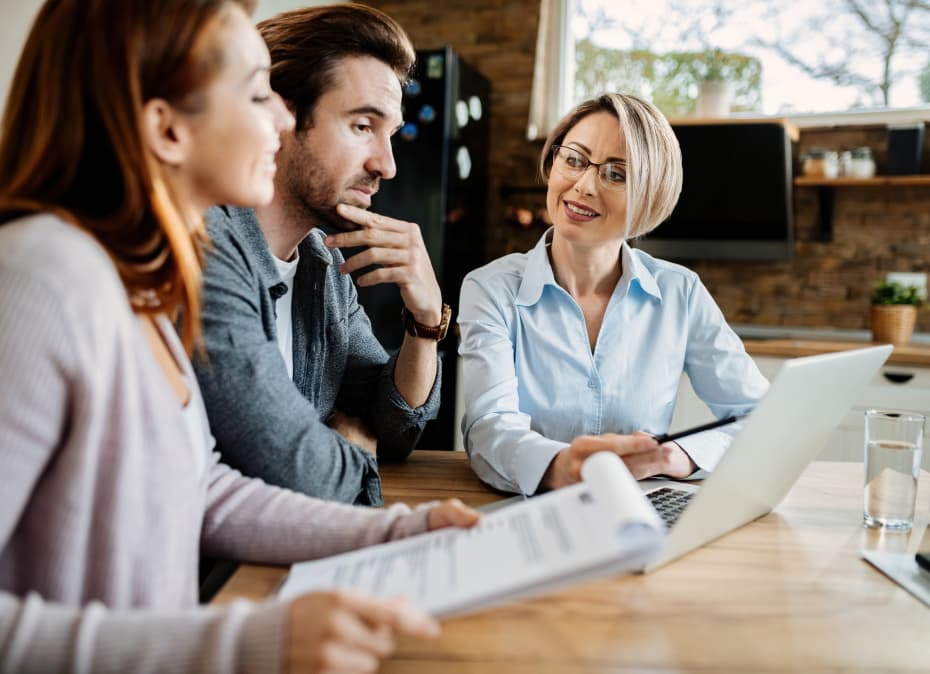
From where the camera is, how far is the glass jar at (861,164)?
11.0 feet

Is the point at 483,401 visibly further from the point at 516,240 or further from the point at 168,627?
the point at 516,240

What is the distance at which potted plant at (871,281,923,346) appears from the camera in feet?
10.4

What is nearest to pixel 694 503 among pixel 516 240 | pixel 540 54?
pixel 516 240

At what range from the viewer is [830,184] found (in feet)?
11.1

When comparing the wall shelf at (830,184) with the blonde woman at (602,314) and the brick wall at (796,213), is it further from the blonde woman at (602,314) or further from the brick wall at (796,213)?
the blonde woman at (602,314)

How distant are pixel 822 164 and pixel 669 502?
8.73 feet

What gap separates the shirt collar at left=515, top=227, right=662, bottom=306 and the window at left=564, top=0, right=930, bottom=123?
7.13 ft

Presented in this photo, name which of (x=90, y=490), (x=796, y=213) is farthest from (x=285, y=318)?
(x=796, y=213)

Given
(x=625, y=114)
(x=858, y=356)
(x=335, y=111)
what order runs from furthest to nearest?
(x=625, y=114) < (x=335, y=111) < (x=858, y=356)

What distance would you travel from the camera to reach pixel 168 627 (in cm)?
62

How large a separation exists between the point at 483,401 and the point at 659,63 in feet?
9.30

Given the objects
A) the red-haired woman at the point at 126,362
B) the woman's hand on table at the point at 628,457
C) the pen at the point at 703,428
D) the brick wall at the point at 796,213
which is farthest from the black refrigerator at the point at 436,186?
the red-haired woman at the point at 126,362

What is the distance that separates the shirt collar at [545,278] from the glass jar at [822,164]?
200cm

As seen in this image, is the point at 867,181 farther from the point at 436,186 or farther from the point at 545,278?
the point at 545,278
